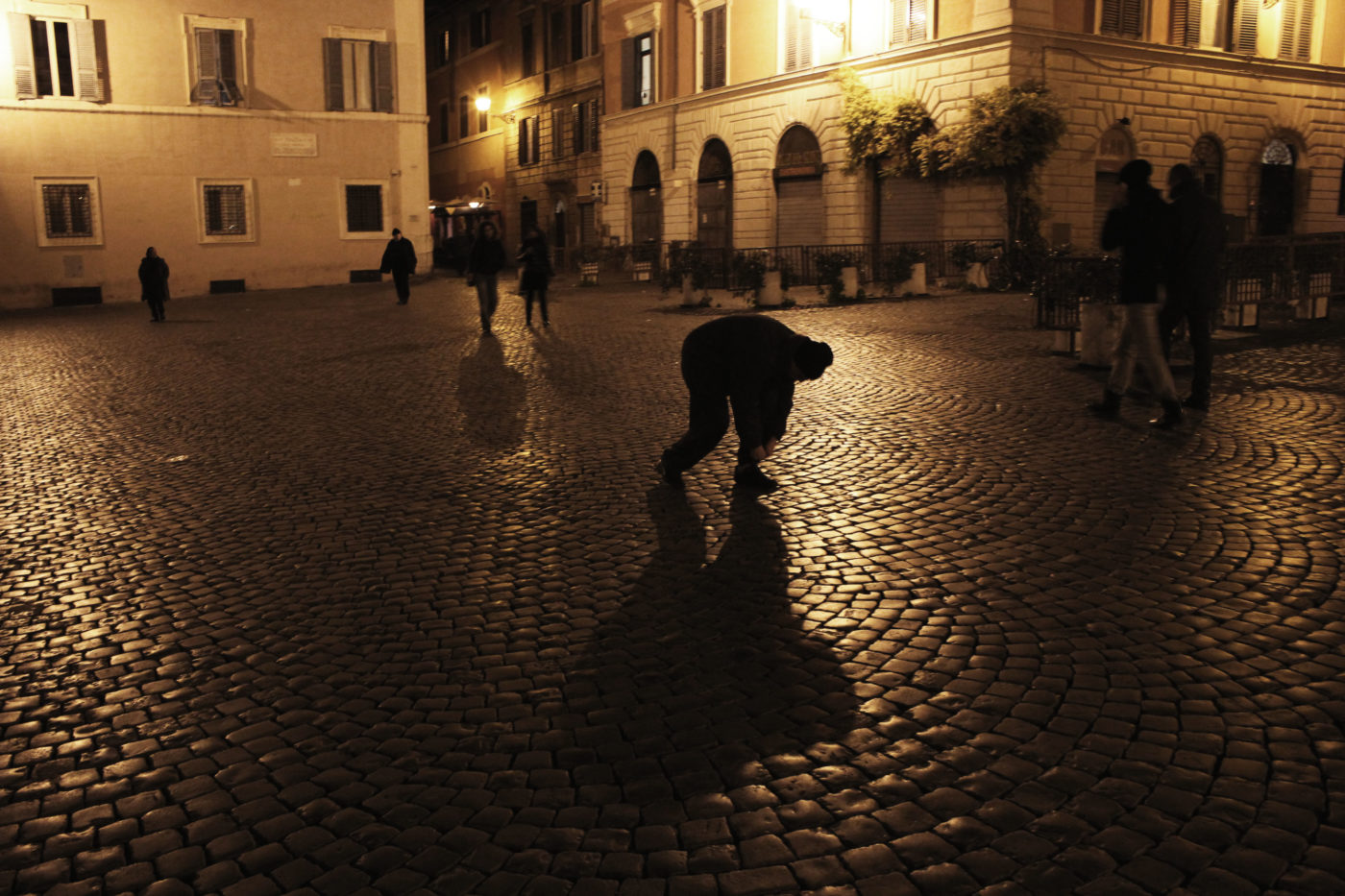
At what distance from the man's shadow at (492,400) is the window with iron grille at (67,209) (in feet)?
66.0

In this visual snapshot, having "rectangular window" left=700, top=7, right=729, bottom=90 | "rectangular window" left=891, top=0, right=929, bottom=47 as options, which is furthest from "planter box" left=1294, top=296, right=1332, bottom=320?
"rectangular window" left=700, top=7, right=729, bottom=90

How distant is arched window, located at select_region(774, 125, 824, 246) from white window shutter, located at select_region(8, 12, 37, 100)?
63.5ft

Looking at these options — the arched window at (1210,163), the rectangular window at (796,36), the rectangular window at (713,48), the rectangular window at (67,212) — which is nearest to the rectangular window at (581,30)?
the rectangular window at (713,48)

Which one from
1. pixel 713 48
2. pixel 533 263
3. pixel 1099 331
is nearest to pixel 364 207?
pixel 713 48

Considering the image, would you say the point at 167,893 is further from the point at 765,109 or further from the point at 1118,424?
the point at 765,109

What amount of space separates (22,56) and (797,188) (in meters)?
20.1

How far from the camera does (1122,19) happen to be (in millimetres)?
26547

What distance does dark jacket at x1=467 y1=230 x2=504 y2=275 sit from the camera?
17.2m

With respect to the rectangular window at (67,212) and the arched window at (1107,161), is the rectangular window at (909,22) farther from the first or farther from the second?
the rectangular window at (67,212)

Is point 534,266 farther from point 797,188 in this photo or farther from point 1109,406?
point 797,188

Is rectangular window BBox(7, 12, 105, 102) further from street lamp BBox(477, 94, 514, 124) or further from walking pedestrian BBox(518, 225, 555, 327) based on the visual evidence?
street lamp BBox(477, 94, 514, 124)

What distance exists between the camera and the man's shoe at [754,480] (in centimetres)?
727

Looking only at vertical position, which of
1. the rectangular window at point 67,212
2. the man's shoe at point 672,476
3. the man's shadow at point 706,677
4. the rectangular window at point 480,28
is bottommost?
the man's shadow at point 706,677

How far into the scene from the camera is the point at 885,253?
25.9 metres
